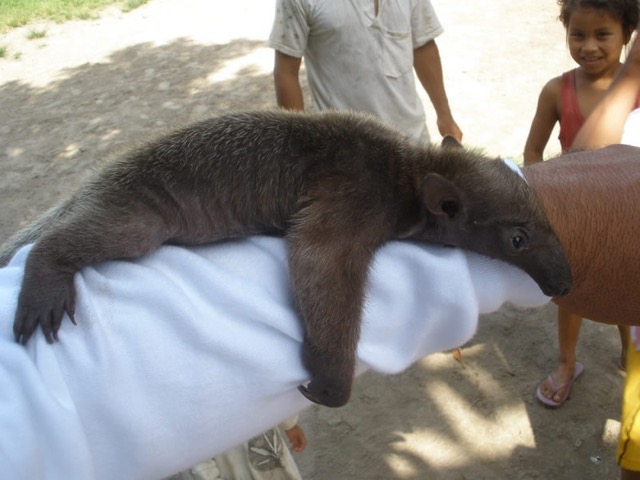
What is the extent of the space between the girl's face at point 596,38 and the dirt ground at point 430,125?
201 centimetres

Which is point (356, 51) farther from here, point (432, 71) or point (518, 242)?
point (518, 242)

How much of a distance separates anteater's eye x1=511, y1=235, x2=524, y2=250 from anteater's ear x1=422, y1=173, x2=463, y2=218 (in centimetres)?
24

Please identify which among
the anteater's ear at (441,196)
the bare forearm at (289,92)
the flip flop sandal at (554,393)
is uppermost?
the anteater's ear at (441,196)

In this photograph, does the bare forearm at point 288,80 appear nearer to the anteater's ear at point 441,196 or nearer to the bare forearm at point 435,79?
the bare forearm at point 435,79

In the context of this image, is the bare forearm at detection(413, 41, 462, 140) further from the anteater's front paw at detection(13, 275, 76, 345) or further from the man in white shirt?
the anteater's front paw at detection(13, 275, 76, 345)

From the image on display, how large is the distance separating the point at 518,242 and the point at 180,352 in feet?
4.27

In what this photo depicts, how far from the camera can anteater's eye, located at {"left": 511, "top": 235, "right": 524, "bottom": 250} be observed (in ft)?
7.47

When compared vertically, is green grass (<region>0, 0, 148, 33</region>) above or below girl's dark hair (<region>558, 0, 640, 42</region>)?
below

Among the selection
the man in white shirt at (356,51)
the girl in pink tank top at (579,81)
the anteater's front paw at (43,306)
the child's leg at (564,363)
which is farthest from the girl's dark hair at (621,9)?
the anteater's front paw at (43,306)

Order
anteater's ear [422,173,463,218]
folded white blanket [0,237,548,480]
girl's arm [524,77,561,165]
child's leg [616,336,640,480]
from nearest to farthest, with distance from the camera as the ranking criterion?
1. folded white blanket [0,237,548,480]
2. anteater's ear [422,173,463,218]
3. child's leg [616,336,640,480]
4. girl's arm [524,77,561,165]

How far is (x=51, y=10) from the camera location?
13.8 meters

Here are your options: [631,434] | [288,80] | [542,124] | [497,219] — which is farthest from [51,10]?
[631,434]

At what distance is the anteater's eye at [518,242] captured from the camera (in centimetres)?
228

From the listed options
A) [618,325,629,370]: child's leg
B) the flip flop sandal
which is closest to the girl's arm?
[618,325,629,370]: child's leg
